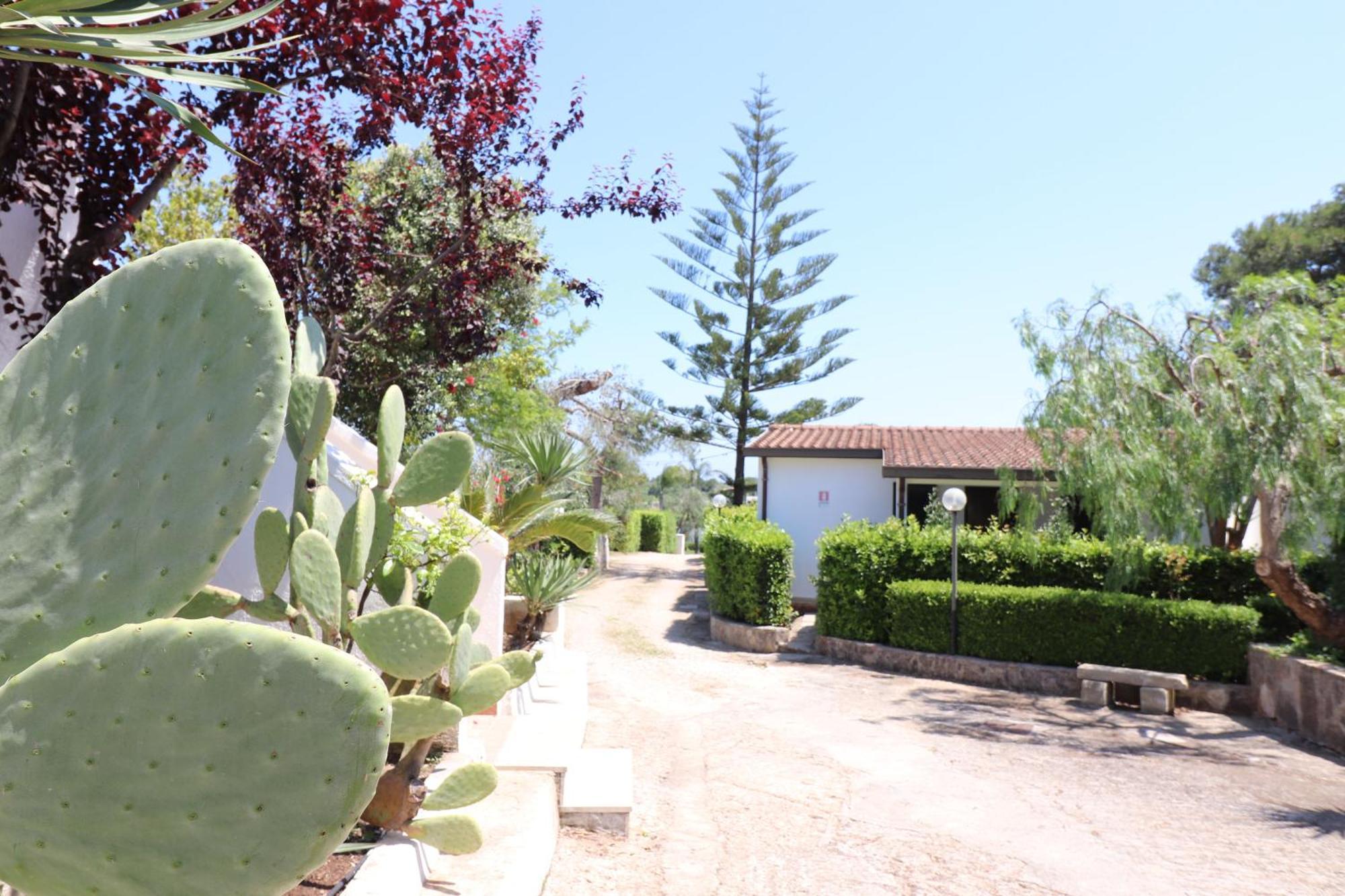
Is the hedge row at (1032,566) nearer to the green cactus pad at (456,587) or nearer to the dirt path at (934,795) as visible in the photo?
the dirt path at (934,795)

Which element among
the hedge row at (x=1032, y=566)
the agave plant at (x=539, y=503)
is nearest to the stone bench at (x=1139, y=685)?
the hedge row at (x=1032, y=566)

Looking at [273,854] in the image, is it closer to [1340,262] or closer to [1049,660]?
[1049,660]

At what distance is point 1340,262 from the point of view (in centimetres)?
2652

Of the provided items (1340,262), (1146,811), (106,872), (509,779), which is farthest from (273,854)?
(1340,262)

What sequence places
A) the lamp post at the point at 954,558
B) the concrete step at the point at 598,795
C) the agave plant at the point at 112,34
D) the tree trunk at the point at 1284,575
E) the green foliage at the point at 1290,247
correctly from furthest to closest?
the green foliage at the point at 1290,247, the lamp post at the point at 954,558, the tree trunk at the point at 1284,575, the concrete step at the point at 598,795, the agave plant at the point at 112,34

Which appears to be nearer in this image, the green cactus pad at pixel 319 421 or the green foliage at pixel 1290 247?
the green cactus pad at pixel 319 421

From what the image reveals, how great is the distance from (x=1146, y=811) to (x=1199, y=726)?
364cm

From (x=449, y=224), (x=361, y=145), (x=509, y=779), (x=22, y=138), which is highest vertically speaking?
(x=449, y=224)

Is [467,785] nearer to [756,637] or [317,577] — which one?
[317,577]

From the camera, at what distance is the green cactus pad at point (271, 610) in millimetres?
3320

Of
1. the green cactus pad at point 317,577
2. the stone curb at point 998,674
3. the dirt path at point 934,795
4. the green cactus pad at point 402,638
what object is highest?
the green cactus pad at point 317,577

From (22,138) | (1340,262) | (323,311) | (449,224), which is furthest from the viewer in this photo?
(1340,262)

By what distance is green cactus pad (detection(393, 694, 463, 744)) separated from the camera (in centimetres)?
332

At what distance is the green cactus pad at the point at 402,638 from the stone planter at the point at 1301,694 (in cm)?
862
